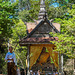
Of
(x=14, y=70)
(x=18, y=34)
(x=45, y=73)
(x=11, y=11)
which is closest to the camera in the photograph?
(x=14, y=70)

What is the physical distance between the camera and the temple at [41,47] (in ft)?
57.0

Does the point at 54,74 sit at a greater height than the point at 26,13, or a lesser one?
lesser

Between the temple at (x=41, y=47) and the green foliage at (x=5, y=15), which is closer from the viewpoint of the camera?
the temple at (x=41, y=47)

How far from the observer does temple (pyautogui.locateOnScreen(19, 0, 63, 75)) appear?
1736 centimetres

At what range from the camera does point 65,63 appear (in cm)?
2955

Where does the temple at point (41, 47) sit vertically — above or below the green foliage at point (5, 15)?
below

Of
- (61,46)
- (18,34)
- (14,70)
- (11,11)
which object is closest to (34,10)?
(18,34)

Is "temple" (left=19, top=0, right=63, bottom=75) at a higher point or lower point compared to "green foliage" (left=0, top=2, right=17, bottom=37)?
lower

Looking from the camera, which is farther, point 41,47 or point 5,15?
point 5,15

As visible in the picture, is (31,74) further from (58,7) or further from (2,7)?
(58,7)

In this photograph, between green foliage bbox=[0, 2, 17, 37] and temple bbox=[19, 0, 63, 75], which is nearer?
temple bbox=[19, 0, 63, 75]

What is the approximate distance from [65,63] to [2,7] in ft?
46.1

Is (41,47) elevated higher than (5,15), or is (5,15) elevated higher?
(5,15)

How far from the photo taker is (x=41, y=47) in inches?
709
